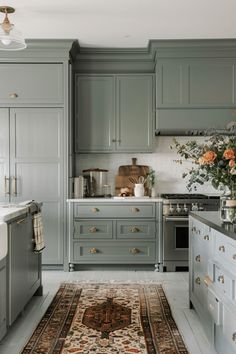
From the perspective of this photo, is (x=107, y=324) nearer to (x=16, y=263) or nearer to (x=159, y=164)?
(x=16, y=263)

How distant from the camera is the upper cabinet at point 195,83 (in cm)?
513

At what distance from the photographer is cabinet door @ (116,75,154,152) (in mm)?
5332

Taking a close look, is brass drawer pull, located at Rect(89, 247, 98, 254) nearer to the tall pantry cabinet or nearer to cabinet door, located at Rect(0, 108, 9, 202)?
the tall pantry cabinet

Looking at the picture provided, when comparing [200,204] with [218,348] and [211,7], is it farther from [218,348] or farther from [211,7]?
[218,348]

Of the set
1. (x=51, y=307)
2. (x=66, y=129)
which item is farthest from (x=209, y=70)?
(x=51, y=307)

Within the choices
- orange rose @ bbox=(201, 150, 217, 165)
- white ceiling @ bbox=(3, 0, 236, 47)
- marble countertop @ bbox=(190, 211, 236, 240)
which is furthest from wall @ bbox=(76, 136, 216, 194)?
orange rose @ bbox=(201, 150, 217, 165)

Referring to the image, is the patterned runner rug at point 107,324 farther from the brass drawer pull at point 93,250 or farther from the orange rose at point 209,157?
the orange rose at point 209,157

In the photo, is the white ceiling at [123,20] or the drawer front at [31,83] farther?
the drawer front at [31,83]

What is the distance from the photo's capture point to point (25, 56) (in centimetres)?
501

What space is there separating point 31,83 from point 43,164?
3.22 feet

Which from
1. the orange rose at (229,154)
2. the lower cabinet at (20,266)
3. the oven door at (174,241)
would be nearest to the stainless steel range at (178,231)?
the oven door at (174,241)

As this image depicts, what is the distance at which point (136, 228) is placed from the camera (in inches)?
198

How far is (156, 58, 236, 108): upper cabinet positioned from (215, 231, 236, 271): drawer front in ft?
9.58

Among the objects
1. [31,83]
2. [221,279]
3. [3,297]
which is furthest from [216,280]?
[31,83]
